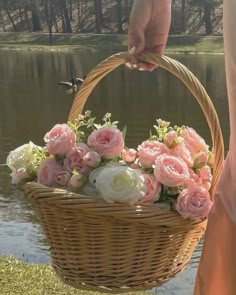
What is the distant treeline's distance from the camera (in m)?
45.2

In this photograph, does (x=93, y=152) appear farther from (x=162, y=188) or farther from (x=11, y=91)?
(x=11, y=91)

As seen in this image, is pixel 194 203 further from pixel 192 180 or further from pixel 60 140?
pixel 60 140

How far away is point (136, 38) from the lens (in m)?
2.00

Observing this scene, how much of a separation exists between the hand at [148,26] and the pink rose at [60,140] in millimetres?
275

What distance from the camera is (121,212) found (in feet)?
5.67

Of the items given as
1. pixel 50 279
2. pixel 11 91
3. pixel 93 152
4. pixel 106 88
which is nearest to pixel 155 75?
pixel 106 88

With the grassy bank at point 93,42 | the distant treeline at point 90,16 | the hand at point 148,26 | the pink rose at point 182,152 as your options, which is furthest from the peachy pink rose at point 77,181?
the distant treeline at point 90,16

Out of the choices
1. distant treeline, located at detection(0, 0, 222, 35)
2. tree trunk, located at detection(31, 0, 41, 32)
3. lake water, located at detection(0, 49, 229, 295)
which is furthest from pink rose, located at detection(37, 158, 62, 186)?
tree trunk, located at detection(31, 0, 41, 32)

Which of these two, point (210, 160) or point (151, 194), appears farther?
point (210, 160)

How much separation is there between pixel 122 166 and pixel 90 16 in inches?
1887

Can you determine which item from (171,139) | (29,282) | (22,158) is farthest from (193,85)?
(29,282)

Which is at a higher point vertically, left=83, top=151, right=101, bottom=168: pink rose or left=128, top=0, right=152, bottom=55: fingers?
left=128, top=0, right=152, bottom=55: fingers

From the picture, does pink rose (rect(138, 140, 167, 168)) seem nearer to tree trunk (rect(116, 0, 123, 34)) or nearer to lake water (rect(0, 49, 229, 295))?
lake water (rect(0, 49, 229, 295))

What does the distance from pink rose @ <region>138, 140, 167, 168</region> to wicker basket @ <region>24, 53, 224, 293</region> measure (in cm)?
15
